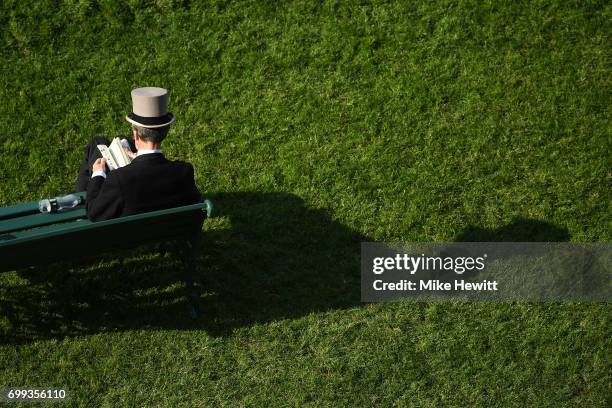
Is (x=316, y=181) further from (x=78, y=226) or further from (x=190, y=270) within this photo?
(x=78, y=226)

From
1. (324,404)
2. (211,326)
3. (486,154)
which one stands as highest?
(486,154)

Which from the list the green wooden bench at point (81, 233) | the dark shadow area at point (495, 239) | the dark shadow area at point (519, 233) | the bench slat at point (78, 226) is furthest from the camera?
the dark shadow area at point (519, 233)

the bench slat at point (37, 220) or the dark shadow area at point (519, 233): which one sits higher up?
the bench slat at point (37, 220)

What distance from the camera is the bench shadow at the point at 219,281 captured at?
7844 mm

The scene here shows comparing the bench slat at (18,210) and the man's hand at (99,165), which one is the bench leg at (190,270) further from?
the bench slat at (18,210)

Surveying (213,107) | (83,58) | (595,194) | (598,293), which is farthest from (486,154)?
(83,58)

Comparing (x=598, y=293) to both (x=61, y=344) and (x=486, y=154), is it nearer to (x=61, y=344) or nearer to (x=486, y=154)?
(x=486, y=154)

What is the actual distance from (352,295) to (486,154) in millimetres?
1968

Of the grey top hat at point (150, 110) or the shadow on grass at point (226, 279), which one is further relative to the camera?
the shadow on grass at point (226, 279)

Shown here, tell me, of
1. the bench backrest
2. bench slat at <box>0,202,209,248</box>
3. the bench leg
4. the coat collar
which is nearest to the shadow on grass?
the bench leg

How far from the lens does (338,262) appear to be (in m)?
8.47

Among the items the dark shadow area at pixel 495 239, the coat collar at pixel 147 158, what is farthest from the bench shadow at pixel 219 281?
the coat collar at pixel 147 158

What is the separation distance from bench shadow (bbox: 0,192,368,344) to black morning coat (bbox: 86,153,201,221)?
3.12 feet

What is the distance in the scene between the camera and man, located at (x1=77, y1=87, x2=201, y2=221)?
23.7 ft
